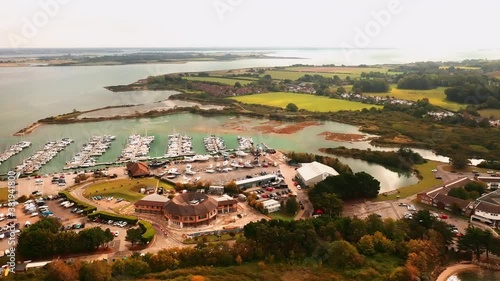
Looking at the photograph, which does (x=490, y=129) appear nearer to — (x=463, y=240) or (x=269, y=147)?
(x=269, y=147)

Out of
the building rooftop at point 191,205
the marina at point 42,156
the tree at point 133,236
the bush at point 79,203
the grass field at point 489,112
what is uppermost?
the grass field at point 489,112

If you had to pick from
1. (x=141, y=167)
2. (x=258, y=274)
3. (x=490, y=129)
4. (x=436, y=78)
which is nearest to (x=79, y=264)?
(x=258, y=274)

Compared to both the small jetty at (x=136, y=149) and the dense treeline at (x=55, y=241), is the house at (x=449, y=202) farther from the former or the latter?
the small jetty at (x=136, y=149)

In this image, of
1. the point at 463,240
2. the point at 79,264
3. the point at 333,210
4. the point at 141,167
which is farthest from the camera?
the point at 141,167

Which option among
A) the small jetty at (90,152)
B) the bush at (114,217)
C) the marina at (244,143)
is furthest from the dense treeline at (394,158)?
the small jetty at (90,152)

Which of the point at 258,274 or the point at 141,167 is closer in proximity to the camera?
the point at 258,274

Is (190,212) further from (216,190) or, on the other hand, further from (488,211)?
(488,211)

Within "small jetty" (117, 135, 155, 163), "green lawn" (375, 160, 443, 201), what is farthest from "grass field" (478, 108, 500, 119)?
"small jetty" (117, 135, 155, 163)

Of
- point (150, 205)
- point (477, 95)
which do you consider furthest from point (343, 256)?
point (477, 95)
